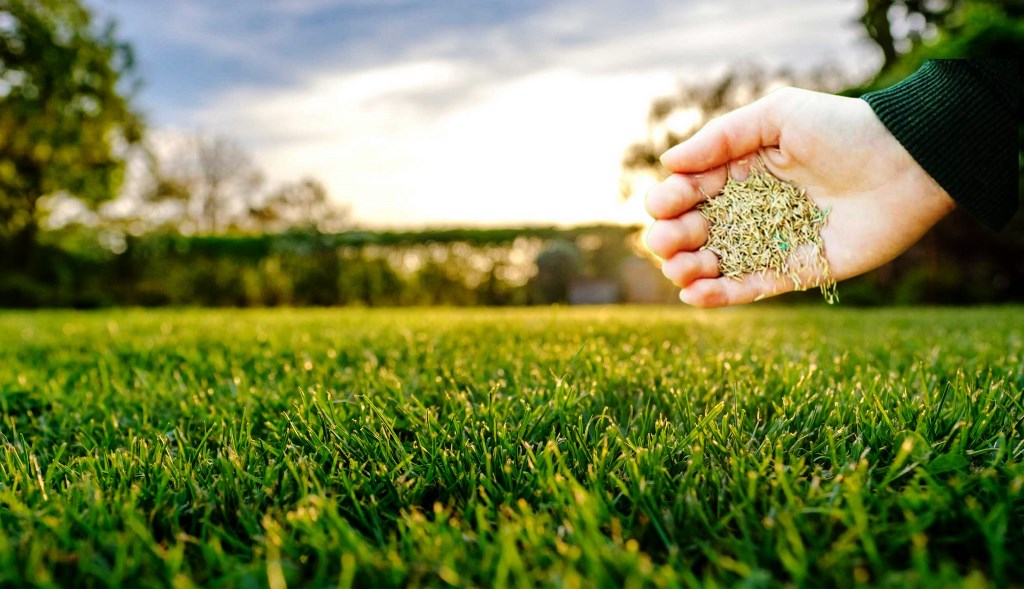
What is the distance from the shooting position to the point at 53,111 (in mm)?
11625

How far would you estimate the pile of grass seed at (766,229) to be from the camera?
1.96 metres

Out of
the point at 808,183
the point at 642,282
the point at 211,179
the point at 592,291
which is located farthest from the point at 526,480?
the point at 211,179

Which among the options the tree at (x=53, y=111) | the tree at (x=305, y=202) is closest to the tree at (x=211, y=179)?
the tree at (x=305, y=202)

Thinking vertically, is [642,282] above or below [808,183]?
below

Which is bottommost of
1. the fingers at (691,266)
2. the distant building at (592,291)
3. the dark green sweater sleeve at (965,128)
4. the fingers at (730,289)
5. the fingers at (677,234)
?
the distant building at (592,291)

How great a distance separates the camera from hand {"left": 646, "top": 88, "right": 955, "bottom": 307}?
177 cm

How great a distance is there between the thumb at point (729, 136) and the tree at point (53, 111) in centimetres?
1293

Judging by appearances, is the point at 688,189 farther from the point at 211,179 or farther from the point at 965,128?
the point at 211,179

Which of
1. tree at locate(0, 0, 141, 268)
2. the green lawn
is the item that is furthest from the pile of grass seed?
tree at locate(0, 0, 141, 268)

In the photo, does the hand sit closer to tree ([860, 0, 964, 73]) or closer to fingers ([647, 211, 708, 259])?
fingers ([647, 211, 708, 259])

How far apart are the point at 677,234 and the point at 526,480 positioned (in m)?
1.01

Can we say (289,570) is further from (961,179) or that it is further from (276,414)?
(961,179)

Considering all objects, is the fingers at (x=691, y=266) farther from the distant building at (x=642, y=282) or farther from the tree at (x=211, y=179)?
the tree at (x=211, y=179)

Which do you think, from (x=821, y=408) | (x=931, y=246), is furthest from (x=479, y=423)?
(x=931, y=246)
